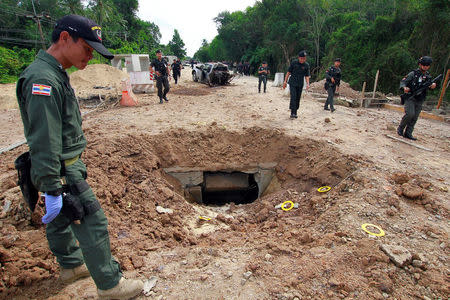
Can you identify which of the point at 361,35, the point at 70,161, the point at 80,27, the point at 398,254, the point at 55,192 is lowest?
the point at 398,254

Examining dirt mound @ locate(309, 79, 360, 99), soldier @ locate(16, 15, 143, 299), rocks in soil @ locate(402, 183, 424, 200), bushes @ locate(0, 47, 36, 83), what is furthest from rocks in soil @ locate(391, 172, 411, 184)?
bushes @ locate(0, 47, 36, 83)

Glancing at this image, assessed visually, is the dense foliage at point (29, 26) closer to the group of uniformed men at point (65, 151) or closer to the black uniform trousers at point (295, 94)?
the black uniform trousers at point (295, 94)

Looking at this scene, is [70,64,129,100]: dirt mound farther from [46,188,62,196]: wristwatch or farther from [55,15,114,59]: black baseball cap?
[46,188,62,196]: wristwatch

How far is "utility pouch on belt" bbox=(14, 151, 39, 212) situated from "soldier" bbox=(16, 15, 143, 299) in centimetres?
16

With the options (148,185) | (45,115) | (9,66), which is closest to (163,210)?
(148,185)

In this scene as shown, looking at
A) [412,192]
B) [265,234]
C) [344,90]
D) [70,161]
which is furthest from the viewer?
[344,90]

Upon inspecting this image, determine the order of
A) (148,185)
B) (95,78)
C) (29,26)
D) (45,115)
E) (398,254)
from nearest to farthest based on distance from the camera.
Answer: (45,115) < (398,254) < (148,185) < (95,78) < (29,26)

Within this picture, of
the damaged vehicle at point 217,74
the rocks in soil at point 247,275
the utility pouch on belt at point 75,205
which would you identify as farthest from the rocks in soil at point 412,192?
the damaged vehicle at point 217,74

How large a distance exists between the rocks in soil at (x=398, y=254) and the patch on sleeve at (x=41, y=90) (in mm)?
2927

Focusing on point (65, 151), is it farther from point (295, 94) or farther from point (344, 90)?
point (344, 90)

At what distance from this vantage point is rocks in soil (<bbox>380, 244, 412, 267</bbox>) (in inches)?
86.4

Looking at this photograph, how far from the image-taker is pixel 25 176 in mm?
1725

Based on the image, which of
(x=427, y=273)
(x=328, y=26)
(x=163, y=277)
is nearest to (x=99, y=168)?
(x=163, y=277)

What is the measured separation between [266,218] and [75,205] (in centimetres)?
280
